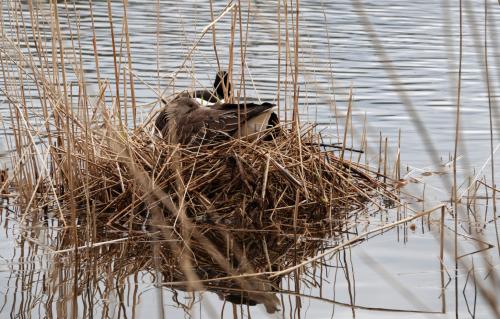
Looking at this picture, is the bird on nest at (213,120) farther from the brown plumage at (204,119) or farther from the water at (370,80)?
the water at (370,80)

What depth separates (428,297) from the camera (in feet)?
14.0

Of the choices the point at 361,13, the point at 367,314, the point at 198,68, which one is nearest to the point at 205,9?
the point at 198,68

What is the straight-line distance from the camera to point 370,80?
11.6 m

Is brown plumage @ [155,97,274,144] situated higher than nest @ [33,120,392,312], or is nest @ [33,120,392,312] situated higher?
brown plumage @ [155,97,274,144]

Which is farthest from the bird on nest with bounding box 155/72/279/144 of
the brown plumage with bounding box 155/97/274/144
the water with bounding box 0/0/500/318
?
the water with bounding box 0/0/500/318

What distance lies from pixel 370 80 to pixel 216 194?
6.18 m

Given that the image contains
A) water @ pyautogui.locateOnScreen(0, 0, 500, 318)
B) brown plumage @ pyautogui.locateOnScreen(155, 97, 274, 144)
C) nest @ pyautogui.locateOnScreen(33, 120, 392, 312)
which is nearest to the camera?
water @ pyautogui.locateOnScreen(0, 0, 500, 318)

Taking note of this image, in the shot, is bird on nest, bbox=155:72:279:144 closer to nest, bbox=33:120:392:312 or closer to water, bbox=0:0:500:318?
nest, bbox=33:120:392:312

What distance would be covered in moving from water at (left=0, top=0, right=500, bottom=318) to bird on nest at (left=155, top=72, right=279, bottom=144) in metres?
0.26

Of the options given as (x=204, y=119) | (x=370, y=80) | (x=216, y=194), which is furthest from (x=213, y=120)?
(x=370, y=80)

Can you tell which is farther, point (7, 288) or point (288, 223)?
point (288, 223)

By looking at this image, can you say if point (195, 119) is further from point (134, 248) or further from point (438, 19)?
point (438, 19)

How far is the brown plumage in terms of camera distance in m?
5.74

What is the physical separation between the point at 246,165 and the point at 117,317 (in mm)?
1958
